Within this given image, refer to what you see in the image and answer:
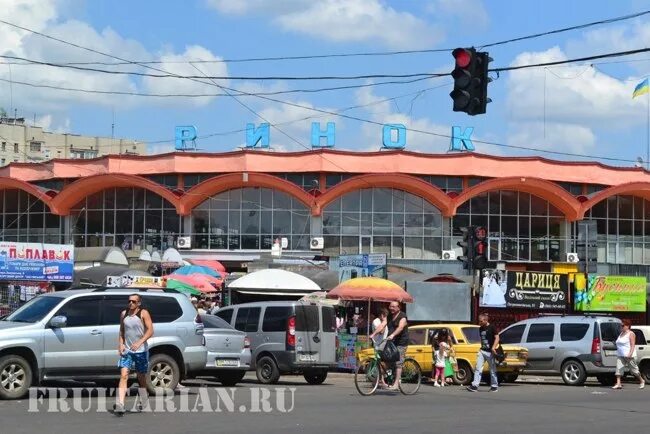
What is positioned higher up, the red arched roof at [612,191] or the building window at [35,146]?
the building window at [35,146]

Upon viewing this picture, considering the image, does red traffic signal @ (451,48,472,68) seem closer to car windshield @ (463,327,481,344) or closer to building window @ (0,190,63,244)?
car windshield @ (463,327,481,344)

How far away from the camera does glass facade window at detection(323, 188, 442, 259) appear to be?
5412 cm

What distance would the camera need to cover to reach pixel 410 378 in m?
21.5

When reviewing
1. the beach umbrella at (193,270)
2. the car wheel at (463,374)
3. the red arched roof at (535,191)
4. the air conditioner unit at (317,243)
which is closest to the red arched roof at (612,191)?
the red arched roof at (535,191)

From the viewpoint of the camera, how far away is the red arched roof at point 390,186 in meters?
52.7

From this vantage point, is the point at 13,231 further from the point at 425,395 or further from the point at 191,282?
the point at 425,395

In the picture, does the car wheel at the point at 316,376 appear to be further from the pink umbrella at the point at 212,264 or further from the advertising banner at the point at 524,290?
the pink umbrella at the point at 212,264

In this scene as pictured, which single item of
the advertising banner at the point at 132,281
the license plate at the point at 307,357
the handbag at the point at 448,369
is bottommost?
the handbag at the point at 448,369

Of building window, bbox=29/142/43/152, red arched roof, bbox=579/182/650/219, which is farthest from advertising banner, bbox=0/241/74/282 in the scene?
building window, bbox=29/142/43/152

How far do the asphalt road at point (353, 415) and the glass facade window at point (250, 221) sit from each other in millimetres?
32957

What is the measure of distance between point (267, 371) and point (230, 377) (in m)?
1.75

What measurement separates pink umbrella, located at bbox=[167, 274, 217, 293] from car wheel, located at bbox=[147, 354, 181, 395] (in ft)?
62.2

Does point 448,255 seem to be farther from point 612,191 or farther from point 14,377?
point 14,377

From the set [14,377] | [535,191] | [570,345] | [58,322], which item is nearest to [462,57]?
[58,322]
